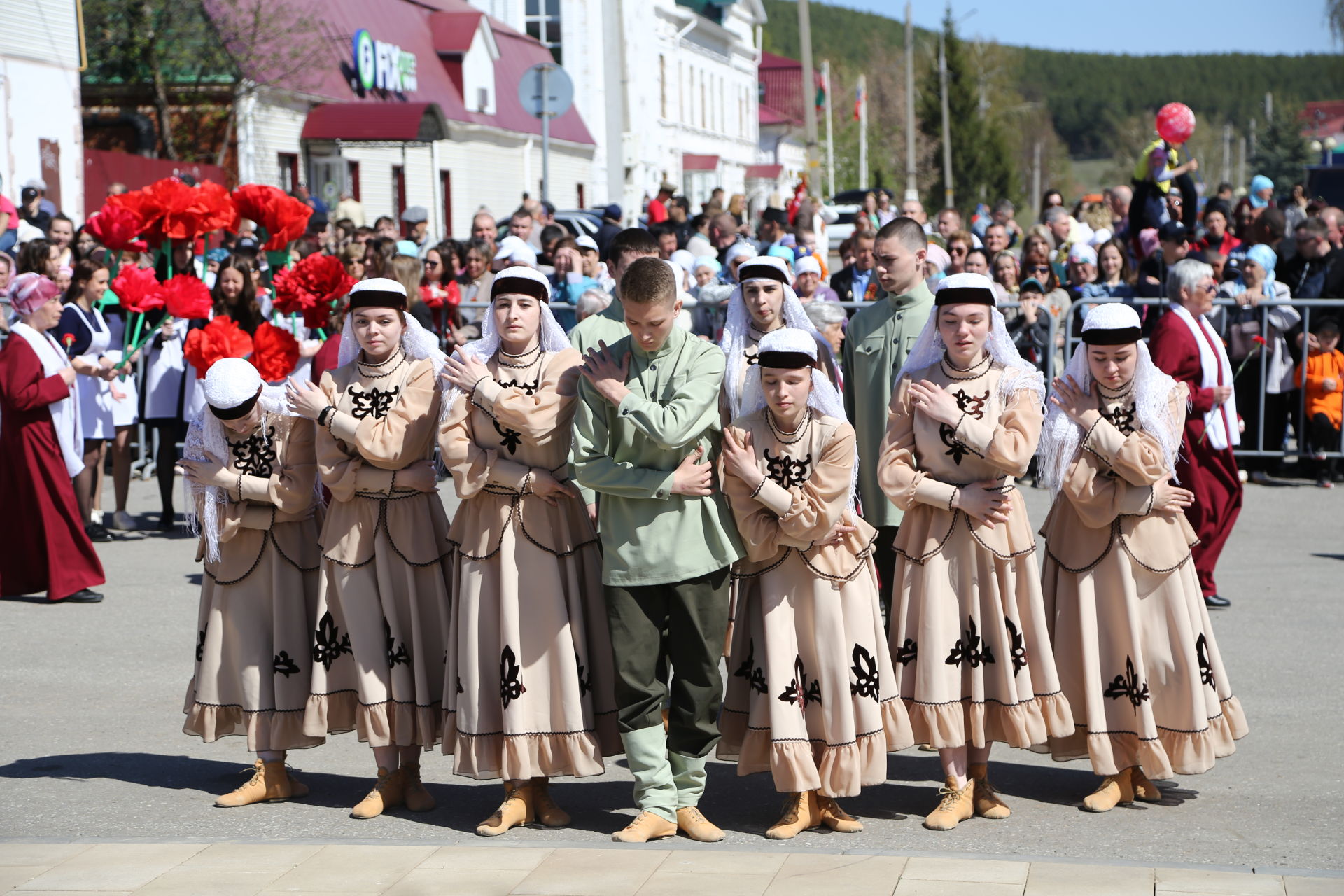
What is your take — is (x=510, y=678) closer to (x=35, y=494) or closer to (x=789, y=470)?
(x=789, y=470)

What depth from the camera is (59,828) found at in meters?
5.72

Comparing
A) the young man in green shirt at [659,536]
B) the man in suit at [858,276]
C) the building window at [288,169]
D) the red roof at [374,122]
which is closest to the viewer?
the young man in green shirt at [659,536]

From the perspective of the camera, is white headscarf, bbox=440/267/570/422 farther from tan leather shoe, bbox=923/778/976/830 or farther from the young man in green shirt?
tan leather shoe, bbox=923/778/976/830

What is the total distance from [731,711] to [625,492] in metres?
0.94

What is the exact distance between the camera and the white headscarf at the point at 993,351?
5664 mm

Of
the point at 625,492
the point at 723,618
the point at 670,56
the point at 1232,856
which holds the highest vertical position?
the point at 670,56

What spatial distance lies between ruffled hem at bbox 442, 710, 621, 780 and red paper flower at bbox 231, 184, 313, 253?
10.3ft

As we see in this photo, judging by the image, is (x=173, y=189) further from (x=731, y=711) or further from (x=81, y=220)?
(x=81, y=220)

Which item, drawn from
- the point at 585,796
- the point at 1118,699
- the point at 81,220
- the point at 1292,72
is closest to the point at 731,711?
the point at 585,796

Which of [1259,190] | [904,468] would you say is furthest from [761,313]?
[1259,190]

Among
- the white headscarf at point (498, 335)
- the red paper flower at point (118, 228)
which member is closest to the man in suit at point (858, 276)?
the red paper flower at point (118, 228)

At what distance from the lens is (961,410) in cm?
566

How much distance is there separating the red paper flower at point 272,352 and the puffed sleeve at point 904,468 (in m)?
3.15

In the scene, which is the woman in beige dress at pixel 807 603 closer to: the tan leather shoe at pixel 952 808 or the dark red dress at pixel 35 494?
the tan leather shoe at pixel 952 808
